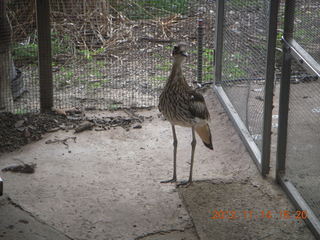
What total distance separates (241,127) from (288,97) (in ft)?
4.46

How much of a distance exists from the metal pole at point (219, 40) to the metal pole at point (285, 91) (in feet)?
7.14

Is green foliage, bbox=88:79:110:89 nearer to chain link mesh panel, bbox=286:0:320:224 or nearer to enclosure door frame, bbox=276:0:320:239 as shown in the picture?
enclosure door frame, bbox=276:0:320:239

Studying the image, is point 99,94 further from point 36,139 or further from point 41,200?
point 41,200

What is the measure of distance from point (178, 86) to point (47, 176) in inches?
59.4

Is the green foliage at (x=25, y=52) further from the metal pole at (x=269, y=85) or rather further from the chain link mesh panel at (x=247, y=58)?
the metal pole at (x=269, y=85)

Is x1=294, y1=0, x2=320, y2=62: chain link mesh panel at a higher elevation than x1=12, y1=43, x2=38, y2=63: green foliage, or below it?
higher

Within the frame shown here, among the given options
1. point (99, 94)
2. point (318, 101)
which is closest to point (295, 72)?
point (318, 101)

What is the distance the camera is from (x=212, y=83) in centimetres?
741

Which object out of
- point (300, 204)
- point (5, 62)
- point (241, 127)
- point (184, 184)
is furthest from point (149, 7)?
point (300, 204)

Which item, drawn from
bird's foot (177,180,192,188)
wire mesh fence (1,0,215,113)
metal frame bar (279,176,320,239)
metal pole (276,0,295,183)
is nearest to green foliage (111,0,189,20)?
wire mesh fence (1,0,215,113)

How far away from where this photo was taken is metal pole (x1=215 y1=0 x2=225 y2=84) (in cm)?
675

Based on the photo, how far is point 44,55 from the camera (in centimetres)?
663

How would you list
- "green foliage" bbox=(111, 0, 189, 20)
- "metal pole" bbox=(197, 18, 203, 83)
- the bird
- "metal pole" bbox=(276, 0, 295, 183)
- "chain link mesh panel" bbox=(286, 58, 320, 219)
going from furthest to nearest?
"green foliage" bbox=(111, 0, 189, 20), "metal pole" bbox=(197, 18, 203, 83), the bird, "metal pole" bbox=(276, 0, 295, 183), "chain link mesh panel" bbox=(286, 58, 320, 219)

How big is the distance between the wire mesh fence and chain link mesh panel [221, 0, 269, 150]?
95cm
